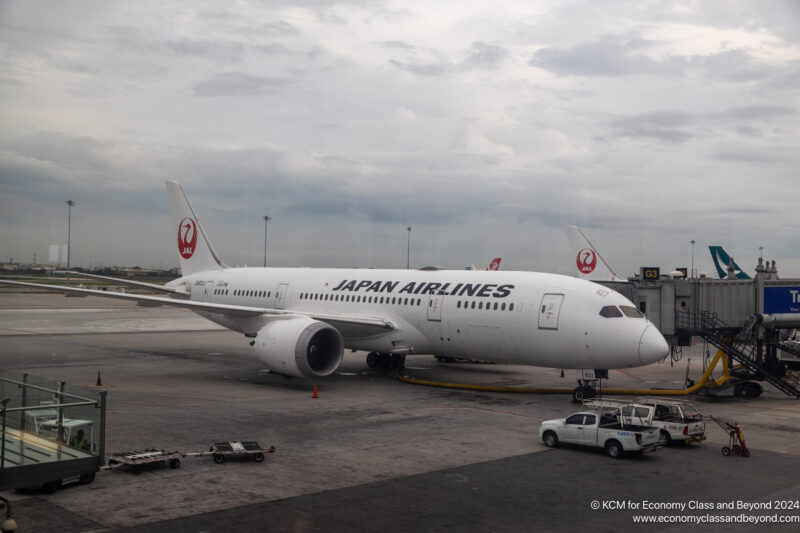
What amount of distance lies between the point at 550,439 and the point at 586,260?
1512 inches

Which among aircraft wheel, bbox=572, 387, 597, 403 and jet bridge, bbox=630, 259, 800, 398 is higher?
jet bridge, bbox=630, 259, 800, 398

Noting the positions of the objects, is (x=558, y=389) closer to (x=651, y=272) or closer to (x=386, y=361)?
(x=651, y=272)

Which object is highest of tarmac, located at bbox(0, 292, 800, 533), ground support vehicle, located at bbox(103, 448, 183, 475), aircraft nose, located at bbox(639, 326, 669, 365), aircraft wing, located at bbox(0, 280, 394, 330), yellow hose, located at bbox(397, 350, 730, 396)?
aircraft wing, located at bbox(0, 280, 394, 330)

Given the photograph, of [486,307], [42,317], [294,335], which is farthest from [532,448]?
[42,317]

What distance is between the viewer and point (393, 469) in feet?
52.7

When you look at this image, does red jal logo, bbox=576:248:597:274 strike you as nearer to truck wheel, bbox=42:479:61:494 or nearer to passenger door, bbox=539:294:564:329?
passenger door, bbox=539:294:564:329

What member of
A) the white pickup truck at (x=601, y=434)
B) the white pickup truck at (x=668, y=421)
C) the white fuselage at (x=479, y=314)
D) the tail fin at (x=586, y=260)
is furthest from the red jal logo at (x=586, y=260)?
the white pickup truck at (x=601, y=434)

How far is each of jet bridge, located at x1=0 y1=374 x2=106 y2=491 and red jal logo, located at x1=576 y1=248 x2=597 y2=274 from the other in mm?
46037

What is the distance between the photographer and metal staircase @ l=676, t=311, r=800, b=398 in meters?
29.1

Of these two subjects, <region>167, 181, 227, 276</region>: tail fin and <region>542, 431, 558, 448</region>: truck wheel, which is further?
<region>167, 181, 227, 276</region>: tail fin

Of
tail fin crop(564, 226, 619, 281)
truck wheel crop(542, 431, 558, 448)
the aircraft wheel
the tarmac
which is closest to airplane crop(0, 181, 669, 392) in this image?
the aircraft wheel

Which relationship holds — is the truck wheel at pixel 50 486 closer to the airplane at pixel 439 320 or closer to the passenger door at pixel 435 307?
the airplane at pixel 439 320

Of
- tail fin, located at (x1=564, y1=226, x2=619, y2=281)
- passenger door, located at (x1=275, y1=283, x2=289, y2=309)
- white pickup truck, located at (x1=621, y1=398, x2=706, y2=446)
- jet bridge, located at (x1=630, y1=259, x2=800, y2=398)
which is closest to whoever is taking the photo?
white pickup truck, located at (x1=621, y1=398, x2=706, y2=446)

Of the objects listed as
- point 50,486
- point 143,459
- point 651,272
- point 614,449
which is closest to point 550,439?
point 614,449
